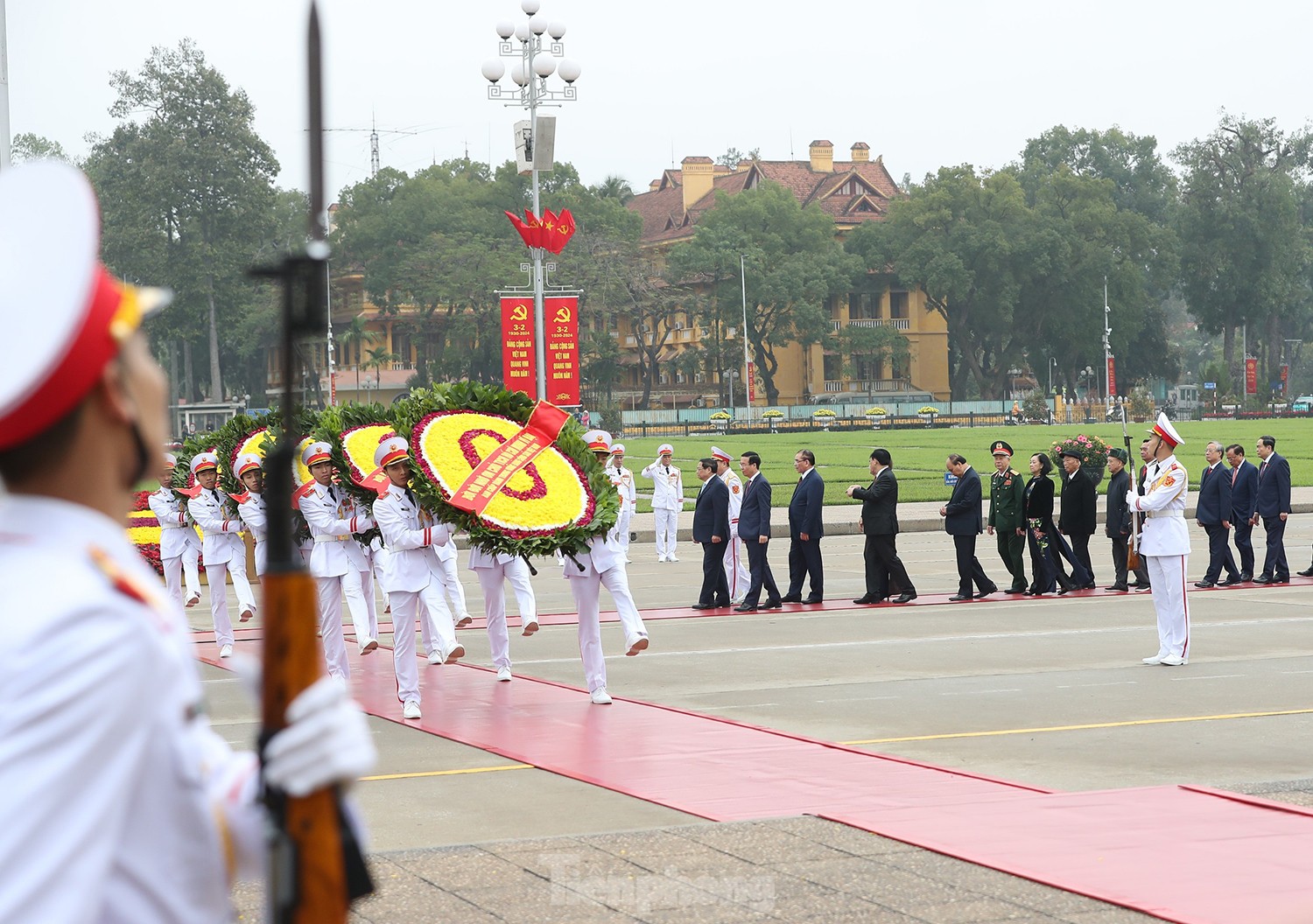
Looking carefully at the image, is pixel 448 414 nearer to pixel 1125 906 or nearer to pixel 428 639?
pixel 428 639

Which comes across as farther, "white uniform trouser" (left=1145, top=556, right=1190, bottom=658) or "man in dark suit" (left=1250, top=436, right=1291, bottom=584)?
"man in dark suit" (left=1250, top=436, right=1291, bottom=584)

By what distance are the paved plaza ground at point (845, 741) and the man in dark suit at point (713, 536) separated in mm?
874

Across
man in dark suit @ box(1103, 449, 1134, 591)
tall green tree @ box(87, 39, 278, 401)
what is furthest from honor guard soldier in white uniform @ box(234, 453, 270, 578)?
tall green tree @ box(87, 39, 278, 401)

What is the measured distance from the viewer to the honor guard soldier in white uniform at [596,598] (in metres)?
11.6

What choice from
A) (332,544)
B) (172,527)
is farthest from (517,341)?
(332,544)

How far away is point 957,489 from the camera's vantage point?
65.2 ft

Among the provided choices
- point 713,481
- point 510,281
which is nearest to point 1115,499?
point 713,481

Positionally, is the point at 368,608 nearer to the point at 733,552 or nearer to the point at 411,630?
the point at 411,630

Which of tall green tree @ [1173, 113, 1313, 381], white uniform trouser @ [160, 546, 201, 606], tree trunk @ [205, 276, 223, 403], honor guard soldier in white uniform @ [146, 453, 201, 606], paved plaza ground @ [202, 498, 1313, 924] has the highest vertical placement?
tall green tree @ [1173, 113, 1313, 381]

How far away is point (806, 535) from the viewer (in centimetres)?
1891

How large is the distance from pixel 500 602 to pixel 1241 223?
96.4 meters

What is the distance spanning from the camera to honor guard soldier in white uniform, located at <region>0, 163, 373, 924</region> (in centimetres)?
169

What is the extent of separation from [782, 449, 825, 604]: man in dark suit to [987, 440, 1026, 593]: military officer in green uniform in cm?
241

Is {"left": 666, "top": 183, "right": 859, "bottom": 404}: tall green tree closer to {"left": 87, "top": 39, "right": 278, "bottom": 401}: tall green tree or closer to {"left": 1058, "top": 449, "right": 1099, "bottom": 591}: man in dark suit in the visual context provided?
{"left": 87, "top": 39, "right": 278, "bottom": 401}: tall green tree
